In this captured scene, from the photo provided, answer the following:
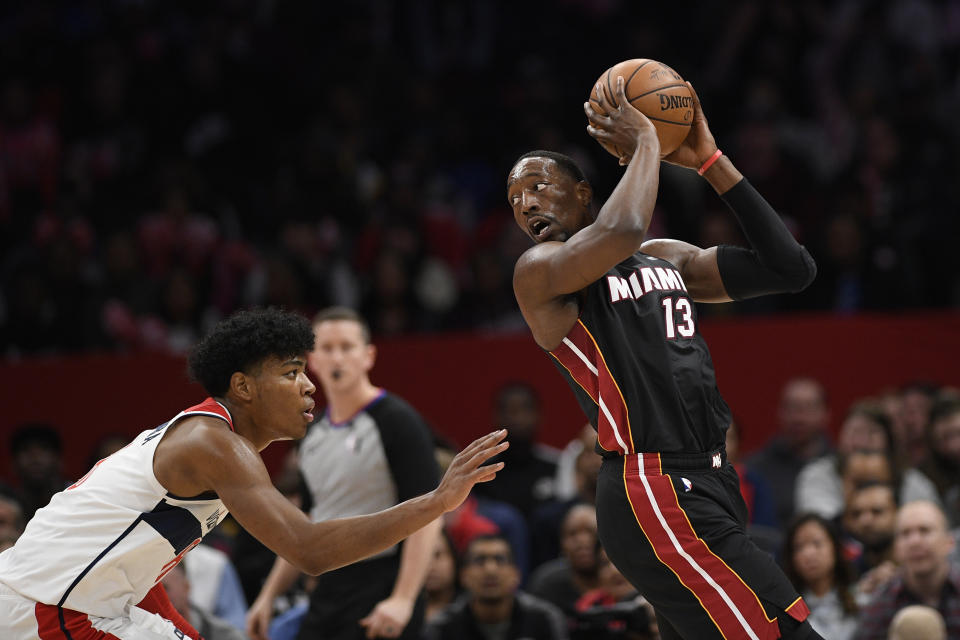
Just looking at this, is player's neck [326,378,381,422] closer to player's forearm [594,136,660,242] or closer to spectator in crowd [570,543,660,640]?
spectator in crowd [570,543,660,640]

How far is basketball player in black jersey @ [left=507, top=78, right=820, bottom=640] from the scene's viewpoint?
422cm

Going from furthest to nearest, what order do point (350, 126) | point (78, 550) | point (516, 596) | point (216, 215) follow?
point (350, 126)
point (216, 215)
point (516, 596)
point (78, 550)

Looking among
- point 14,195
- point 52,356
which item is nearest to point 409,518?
point 52,356

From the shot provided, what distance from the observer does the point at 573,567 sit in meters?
8.22

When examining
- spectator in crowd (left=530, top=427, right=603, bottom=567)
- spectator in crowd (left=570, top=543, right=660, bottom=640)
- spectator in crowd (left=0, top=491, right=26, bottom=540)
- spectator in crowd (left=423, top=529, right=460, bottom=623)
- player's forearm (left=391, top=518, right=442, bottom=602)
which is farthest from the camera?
spectator in crowd (left=530, top=427, right=603, bottom=567)

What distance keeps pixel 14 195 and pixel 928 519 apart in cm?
900

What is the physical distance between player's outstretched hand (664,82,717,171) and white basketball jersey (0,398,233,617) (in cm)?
194

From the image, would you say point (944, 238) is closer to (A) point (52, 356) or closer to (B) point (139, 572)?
(A) point (52, 356)

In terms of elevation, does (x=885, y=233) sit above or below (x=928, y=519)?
above

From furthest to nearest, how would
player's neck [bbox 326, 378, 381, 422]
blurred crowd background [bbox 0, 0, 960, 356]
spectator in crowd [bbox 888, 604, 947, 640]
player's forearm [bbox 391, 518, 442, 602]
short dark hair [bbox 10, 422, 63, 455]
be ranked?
blurred crowd background [bbox 0, 0, 960, 356]
short dark hair [bbox 10, 422, 63, 455]
spectator in crowd [bbox 888, 604, 947, 640]
player's neck [bbox 326, 378, 381, 422]
player's forearm [bbox 391, 518, 442, 602]

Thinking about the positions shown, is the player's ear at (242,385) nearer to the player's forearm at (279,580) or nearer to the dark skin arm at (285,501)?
the dark skin arm at (285,501)

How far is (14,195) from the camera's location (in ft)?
40.8

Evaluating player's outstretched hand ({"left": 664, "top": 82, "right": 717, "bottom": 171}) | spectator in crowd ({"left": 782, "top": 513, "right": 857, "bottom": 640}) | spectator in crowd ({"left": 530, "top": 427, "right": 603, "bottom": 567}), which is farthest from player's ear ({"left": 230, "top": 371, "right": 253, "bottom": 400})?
spectator in crowd ({"left": 530, "top": 427, "right": 603, "bottom": 567})

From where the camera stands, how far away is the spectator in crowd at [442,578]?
27.5 feet
